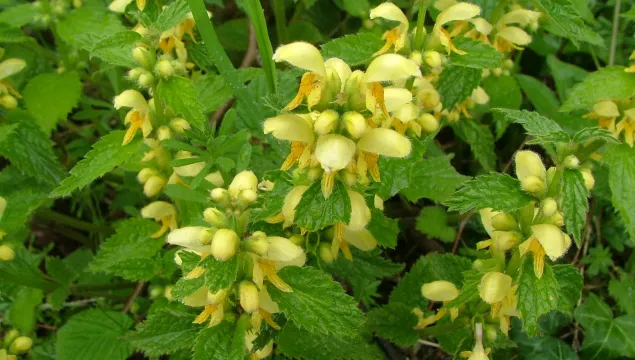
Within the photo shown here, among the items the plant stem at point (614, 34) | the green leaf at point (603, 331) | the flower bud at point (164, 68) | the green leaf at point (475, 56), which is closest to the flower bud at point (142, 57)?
the flower bud at point (164, 68)

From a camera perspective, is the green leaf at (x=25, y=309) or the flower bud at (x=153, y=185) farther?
the green leaf at (x=25, y=309)

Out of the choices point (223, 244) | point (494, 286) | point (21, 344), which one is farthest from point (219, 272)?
point (21, 344)

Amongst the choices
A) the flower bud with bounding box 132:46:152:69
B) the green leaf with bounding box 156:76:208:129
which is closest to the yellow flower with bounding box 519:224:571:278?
the green leaf with bounding box 156:76:208:129

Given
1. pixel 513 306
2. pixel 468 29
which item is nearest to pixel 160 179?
pixel 513 306

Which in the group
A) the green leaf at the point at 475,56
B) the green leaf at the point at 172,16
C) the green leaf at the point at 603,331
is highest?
the green leaf at the point at 172,16

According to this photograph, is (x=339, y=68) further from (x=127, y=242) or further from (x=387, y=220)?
(x=127, y=242)

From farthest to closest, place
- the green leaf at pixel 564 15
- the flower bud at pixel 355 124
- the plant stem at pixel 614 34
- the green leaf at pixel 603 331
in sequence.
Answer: the plant stem at pixel 614 34, the green leaf at pixel 603 331, the green leaf at pixel 564 15, the flower bud at pixel 355 124

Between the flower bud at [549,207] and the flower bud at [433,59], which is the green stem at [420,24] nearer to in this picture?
the flower bud at [433,59]
